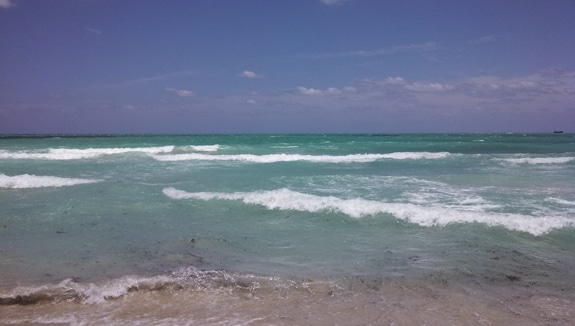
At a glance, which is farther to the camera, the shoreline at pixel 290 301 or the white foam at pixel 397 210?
the white foam at pixel 397 210

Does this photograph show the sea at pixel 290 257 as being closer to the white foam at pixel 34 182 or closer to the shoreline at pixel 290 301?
the shoreline at pixel 290 301

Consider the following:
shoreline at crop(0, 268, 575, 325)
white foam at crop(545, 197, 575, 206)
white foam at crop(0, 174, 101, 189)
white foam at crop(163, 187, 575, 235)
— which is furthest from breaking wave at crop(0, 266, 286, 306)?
white foam at crop(0, 174, 101, 189)

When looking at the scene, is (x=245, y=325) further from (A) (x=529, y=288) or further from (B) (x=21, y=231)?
(B) (x=21, y=231)

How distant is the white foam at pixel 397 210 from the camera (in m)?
6.93

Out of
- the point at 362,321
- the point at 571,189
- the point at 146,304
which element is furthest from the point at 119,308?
the point at 571,189

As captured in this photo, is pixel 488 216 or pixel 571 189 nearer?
pixel 488 216

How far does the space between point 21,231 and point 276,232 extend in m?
4.85

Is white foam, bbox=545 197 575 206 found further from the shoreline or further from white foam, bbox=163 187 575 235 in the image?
the shoreline

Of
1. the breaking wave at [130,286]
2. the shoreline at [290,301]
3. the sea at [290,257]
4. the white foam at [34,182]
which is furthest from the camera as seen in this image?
the white foam at [34,182]

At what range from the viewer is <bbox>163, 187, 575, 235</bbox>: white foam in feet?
22.7

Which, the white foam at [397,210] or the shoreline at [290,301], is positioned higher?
the white foam at [397,210]

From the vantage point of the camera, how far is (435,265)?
16.7 ft

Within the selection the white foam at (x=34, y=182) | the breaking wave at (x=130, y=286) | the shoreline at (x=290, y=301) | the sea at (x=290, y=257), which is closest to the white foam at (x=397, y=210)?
the sea at (x=290, y=257)

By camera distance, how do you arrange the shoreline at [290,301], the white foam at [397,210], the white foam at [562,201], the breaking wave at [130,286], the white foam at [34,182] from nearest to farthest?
the shoreline at [290,301] < the breaking wave at [130,286] < the white foam at [397,210] < the white foam at [562,201] < the white foam at [34,182]
